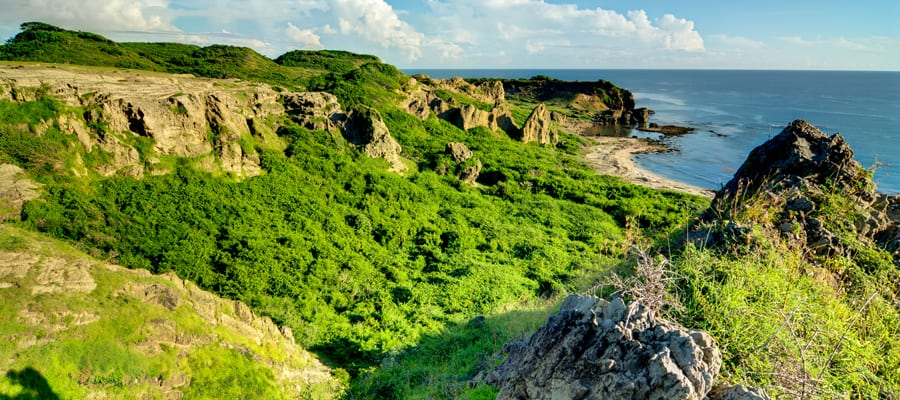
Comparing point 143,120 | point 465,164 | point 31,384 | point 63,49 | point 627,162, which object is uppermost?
point 63,49

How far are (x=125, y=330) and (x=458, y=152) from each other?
3269 centimetres

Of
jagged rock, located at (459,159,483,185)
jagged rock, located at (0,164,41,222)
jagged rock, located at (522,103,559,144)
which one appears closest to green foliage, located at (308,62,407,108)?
jagged rock, located at (459,159,483,185)

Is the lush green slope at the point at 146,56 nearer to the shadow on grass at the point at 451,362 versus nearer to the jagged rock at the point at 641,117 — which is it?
the shadow on grass at the point at 451,362

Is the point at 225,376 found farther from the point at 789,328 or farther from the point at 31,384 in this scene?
the point at 789,328

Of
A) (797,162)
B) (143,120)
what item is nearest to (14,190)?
(143,120)

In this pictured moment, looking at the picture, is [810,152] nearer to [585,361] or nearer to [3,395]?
[585,361]

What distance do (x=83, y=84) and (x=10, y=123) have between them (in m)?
5.22

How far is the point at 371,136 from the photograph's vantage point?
35.2 metres

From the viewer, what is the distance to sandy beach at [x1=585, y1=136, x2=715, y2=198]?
5022cm

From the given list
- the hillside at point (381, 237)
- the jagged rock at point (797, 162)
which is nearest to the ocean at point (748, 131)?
the hillside at point (381, 237)

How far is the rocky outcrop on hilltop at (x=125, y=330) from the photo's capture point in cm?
974

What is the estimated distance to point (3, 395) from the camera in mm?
8320

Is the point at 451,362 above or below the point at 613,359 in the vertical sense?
below

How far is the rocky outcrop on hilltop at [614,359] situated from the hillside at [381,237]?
0.62m
